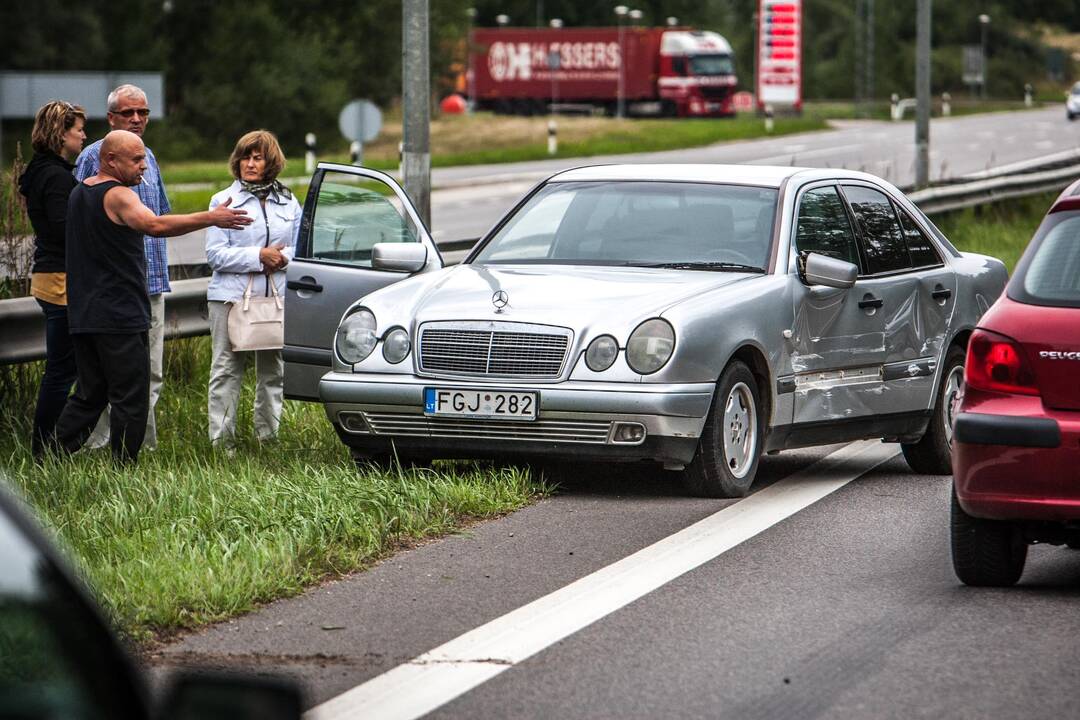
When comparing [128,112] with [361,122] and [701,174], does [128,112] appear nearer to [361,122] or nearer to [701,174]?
[701,174]

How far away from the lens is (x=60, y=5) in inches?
2141

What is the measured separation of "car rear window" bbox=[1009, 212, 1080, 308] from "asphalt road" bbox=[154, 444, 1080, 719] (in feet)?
3.15

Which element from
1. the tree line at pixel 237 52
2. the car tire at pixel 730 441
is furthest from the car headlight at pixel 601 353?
the tree line at pixel 237 52

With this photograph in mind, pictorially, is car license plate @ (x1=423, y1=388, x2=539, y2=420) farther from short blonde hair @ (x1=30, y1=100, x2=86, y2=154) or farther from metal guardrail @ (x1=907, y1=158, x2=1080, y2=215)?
metal guardrail @ (x1=907, y1=158, x2=1080, y2=215)

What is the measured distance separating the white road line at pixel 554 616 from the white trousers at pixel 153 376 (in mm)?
3021

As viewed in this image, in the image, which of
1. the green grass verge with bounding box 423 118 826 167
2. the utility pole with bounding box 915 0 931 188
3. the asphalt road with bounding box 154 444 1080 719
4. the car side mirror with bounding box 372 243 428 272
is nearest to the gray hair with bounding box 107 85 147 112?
the car side mirror with bounding box 372 243 428 272

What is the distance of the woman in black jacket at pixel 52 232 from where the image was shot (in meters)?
9.00

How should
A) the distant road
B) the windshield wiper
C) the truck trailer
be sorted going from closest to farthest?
the windshield wiper → the distant road → the truck trailer

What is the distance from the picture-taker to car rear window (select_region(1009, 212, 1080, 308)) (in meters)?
6.22

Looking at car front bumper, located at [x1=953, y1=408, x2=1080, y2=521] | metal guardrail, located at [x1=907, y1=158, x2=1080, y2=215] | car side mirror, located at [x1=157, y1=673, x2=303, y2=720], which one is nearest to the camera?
car side mirror, located at [x1=157, y1=673, x2=303, y2=720]

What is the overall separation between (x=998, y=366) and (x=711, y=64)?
2702 inches

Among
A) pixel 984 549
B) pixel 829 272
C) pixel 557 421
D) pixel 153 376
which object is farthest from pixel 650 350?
pixel 153 376

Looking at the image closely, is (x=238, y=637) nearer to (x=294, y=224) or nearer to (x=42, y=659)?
(x=42, y=659)

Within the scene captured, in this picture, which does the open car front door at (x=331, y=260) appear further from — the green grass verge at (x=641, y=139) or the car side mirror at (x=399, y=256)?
the green grass verge at (x=641, y=139)
